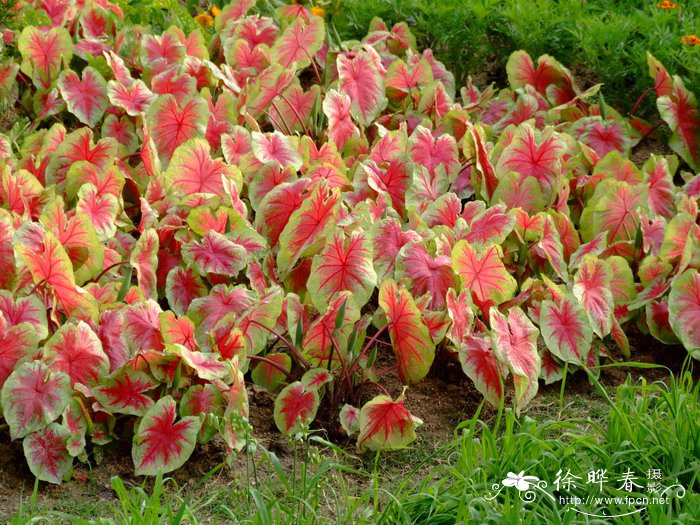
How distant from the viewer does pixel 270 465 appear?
2574mm

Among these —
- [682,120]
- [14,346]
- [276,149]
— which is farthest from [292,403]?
[682,120]

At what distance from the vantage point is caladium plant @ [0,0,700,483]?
2580mm

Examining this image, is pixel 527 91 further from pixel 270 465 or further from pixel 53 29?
pixel 270 465

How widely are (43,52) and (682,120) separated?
2.62m

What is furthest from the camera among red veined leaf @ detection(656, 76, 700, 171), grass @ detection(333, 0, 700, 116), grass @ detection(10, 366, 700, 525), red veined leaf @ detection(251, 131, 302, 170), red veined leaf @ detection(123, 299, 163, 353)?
grass @ detection(333, 0, 700, 116)

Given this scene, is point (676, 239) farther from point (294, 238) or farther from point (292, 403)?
point (292, 403)

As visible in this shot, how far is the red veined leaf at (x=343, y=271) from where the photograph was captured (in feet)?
9.11

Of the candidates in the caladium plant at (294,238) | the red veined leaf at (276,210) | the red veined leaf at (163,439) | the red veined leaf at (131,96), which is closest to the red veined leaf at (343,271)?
the caladium plant at (294,238)

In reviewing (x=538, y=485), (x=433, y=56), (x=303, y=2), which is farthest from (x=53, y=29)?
(x=538, y=485)

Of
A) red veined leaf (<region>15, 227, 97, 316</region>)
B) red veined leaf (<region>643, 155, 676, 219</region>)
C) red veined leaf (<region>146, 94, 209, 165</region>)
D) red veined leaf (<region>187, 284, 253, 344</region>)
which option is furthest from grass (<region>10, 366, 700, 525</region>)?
red veined leaf (<region>146, 94, 209, 165</region>)

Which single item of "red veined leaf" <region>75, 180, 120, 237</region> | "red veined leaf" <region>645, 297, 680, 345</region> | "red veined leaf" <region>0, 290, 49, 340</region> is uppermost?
"red veined leaf" <region>75, 180, 120, 237</region>

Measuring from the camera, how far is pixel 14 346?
2537mm

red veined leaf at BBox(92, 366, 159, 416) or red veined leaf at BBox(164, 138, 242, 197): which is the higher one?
red veined leaf at BBox(164, 138, 242, 197)

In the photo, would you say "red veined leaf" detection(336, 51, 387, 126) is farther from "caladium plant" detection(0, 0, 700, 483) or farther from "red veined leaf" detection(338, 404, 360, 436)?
"red veined leaf" detection(338, 404, 360, 436)
